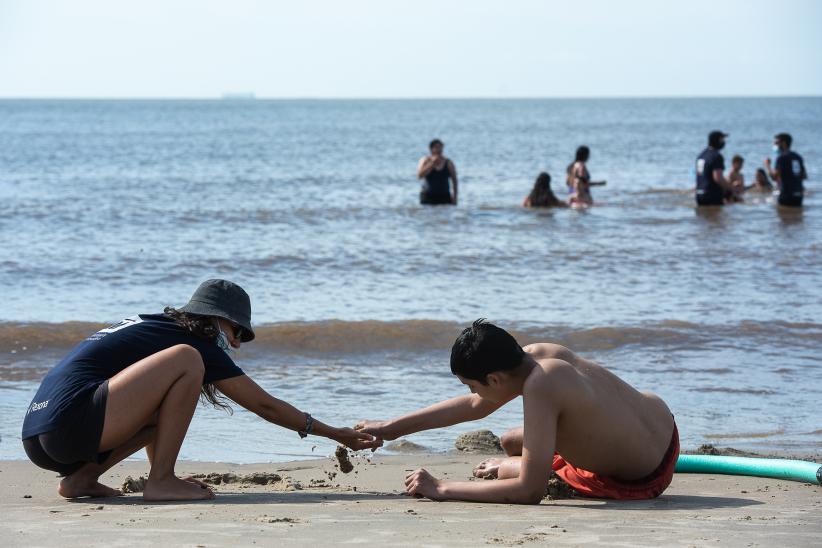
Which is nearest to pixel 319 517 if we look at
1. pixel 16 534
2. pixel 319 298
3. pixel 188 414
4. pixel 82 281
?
pixel 188 414

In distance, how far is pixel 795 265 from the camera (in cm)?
1255

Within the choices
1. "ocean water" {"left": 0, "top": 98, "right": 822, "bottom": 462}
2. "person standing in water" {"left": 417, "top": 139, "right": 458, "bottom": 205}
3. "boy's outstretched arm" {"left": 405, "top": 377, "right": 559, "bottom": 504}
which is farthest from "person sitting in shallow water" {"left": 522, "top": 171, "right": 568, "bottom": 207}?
"boy's outstretched arm" {"left": 405, "top": 377, "right": 559, "bottom": 504}

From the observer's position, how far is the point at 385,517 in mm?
3768

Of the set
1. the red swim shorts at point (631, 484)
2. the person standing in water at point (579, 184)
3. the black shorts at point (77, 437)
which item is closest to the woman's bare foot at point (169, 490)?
the black shorts at point (77, 437)

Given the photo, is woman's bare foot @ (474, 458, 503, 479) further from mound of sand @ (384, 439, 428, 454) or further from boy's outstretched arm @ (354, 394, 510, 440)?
mound of sand @ (384, 439, 428, 454)

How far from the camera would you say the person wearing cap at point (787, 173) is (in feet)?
56.3

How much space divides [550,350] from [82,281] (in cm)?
865

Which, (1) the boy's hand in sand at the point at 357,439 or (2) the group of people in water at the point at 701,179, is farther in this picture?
(2) the group of people in water at the point at 701,179

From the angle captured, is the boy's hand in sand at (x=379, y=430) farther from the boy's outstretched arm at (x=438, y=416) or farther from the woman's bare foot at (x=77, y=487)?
the woman's bare foot at (x=77, y=487)

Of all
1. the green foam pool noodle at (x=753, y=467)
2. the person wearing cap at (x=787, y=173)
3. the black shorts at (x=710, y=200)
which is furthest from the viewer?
the black shorts at (x=710, y=200)

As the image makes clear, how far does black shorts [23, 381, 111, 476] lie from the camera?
4.04 metres

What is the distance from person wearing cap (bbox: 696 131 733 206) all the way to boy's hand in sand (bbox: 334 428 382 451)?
13.7 metres

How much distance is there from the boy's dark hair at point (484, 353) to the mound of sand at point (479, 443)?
5.21ft

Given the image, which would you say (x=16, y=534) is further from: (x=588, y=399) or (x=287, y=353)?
(x=287, y=353)
